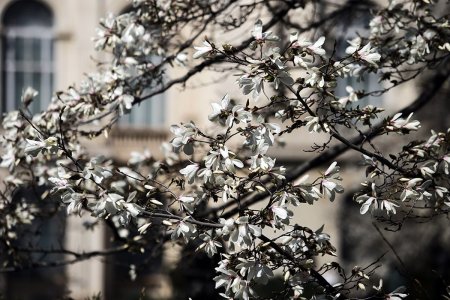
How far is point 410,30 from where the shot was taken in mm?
7016

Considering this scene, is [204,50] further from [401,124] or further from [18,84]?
[18,84]

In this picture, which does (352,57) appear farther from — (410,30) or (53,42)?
(53,42)

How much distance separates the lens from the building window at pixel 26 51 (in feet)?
82.9

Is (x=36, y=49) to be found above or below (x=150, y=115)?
above

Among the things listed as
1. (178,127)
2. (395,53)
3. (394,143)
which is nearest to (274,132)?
(178,127)

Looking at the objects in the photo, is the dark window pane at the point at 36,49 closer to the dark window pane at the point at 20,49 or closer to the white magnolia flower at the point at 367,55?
the dark window pane at the point at 20,49

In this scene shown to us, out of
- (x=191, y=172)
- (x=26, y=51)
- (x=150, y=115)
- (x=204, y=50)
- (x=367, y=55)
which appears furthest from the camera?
(x=150, y=115)

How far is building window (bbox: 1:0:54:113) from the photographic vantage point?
25266 mm

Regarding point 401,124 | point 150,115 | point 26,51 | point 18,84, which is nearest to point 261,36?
point 401,124

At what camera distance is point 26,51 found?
25531 mm

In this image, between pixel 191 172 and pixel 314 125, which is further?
pixel 314 125

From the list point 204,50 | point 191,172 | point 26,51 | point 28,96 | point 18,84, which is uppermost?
point 204,50

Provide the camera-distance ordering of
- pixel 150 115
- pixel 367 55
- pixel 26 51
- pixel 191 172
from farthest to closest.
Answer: pixel 150 115 < pixel 26 51 < pixel 367 55 < pixel 191 172

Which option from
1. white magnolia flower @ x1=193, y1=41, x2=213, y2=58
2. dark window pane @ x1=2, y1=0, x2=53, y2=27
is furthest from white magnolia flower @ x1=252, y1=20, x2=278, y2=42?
dark window pane @ x1=2, y1=0, x2=53, y2=27
